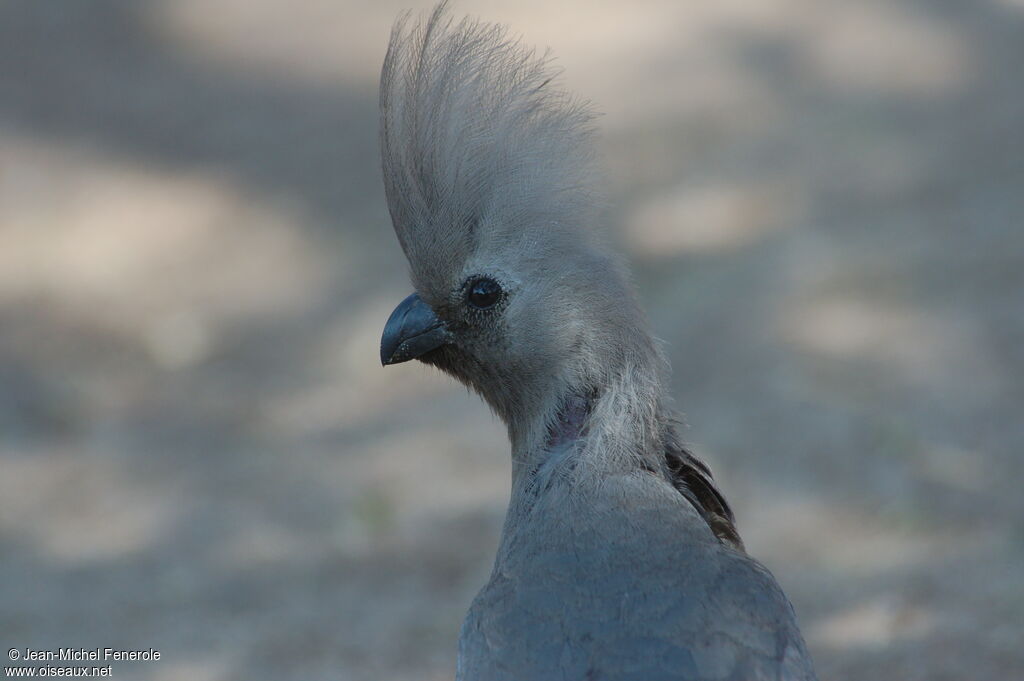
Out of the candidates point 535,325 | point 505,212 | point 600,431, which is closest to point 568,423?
point 600,431

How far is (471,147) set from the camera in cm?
339

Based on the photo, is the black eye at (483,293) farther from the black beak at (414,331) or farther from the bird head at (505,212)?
the black beak at (414,331)

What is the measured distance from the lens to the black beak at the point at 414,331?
11.6ft

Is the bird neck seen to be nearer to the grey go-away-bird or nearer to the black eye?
the grey go-away-bird

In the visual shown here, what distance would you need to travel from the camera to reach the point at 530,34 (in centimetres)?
873

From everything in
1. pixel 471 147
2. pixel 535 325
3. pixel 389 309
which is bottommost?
pixel 535 325

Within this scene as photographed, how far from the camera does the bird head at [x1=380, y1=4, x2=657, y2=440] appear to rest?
337 centimetres

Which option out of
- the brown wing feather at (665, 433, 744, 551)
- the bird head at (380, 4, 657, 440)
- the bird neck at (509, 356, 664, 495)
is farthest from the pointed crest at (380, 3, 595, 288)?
the brown wing feather at (665, 433, 744, 551)

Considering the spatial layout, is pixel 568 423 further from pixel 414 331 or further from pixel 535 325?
pixel 414 331

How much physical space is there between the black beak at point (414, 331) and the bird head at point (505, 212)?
0.13 ft

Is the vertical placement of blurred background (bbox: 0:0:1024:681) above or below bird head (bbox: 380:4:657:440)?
above

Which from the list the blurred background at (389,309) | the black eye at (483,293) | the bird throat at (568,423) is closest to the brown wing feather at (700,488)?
the bird throat at (568,423)

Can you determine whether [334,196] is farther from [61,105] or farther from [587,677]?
[587,677]

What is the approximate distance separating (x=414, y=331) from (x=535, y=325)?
37 cm
